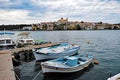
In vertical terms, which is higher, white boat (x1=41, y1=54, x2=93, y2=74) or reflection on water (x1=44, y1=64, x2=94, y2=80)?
white boat (x1=41, y1=54, x2=93, y2=74)

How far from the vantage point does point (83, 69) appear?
93.7 ft

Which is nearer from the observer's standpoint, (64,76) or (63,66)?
(63,66)

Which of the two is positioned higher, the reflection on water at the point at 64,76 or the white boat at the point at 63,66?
the white boat at the point at 63,66

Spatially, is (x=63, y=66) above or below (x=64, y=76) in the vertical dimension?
above

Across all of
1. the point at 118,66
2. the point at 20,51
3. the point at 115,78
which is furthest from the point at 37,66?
the point at 115,78

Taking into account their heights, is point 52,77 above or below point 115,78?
below

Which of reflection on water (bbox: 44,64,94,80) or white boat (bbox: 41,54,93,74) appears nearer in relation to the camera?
white boat (bbox: 41,54,93,74)

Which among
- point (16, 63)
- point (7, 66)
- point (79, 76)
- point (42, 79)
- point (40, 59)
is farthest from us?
point (40, 59)

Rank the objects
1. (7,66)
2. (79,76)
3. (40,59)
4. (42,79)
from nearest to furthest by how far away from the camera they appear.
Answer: (7,66) → (42,79) → (79,76) → (40,59)

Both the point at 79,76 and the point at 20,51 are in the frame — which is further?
the point at 20,51

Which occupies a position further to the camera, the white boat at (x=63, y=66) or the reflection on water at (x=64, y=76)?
the reflection on water at (x=64, y=76)

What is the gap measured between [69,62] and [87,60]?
15.0 ft

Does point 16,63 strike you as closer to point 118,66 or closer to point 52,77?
point 52,77

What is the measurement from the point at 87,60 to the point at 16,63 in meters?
10.7
